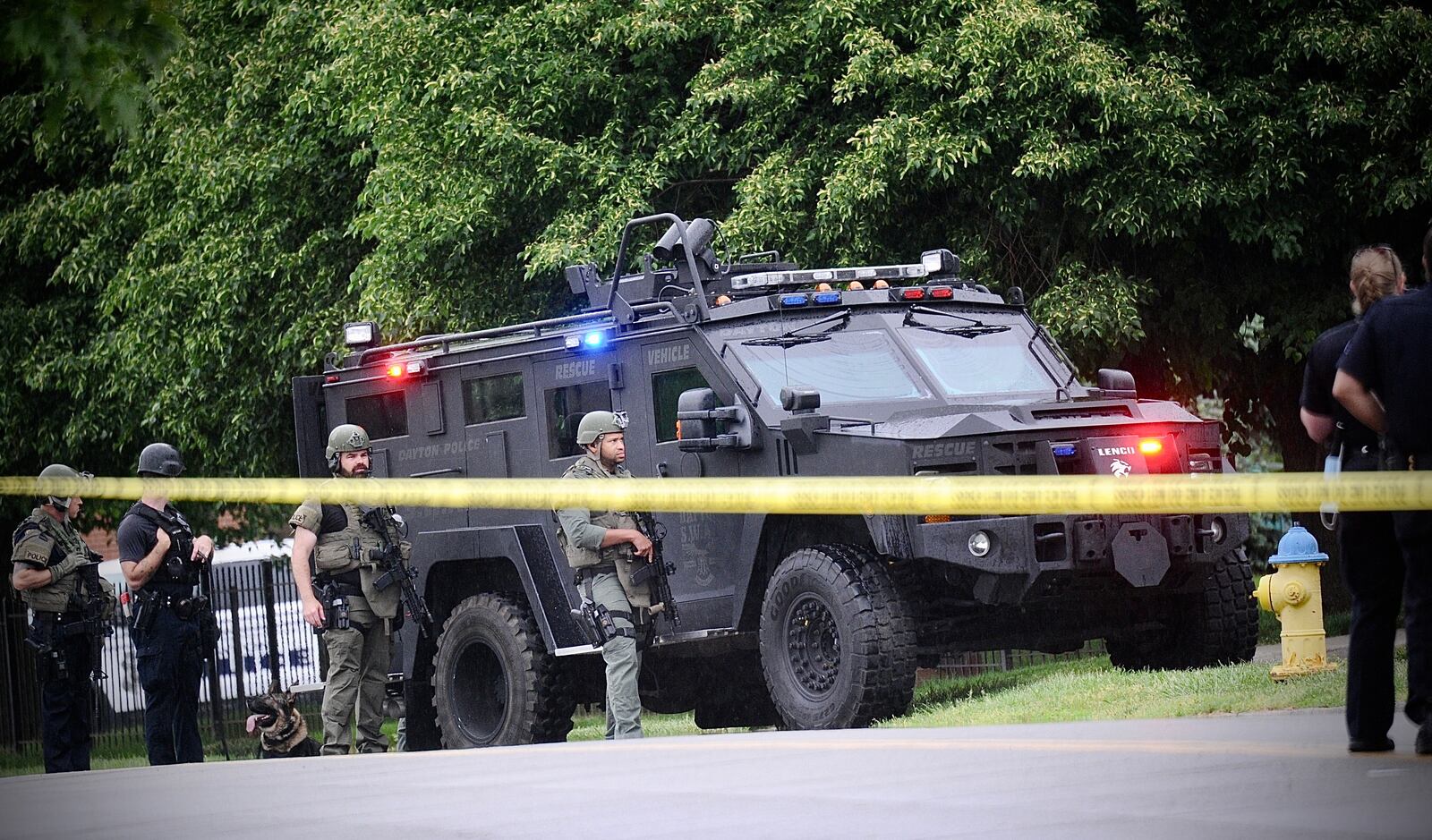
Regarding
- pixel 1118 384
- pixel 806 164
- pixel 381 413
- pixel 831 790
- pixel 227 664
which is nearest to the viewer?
pixel 831 790

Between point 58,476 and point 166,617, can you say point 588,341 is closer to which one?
point 166,617

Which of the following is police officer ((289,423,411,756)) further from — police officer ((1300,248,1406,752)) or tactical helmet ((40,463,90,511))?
police officer ((1300,248,1406,752))

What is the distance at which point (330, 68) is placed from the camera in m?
17.6

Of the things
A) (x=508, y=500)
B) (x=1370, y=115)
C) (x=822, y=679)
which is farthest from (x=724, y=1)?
(x=508, y=500)

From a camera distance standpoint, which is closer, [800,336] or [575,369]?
[800,336]

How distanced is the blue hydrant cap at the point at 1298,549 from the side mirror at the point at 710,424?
2.77 m

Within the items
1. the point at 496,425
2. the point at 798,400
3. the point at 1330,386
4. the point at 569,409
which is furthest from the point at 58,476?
the point at 1330,386

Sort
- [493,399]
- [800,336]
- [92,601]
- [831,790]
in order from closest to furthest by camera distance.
A: [831,790]
[800,336]
[92,601]
[493,399]

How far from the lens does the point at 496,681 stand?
1210 centimetres

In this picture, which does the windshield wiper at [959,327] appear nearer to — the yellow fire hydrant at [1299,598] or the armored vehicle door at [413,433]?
the yellow fire hydrant at [1299,598]

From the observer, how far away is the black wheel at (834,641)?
9.67 m

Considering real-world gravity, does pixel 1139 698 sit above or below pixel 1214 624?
below

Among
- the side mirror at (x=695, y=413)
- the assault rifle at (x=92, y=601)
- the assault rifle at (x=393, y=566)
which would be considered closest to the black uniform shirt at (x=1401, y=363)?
the side mirror at (x=695, y=413)

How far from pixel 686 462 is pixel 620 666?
1.27m
